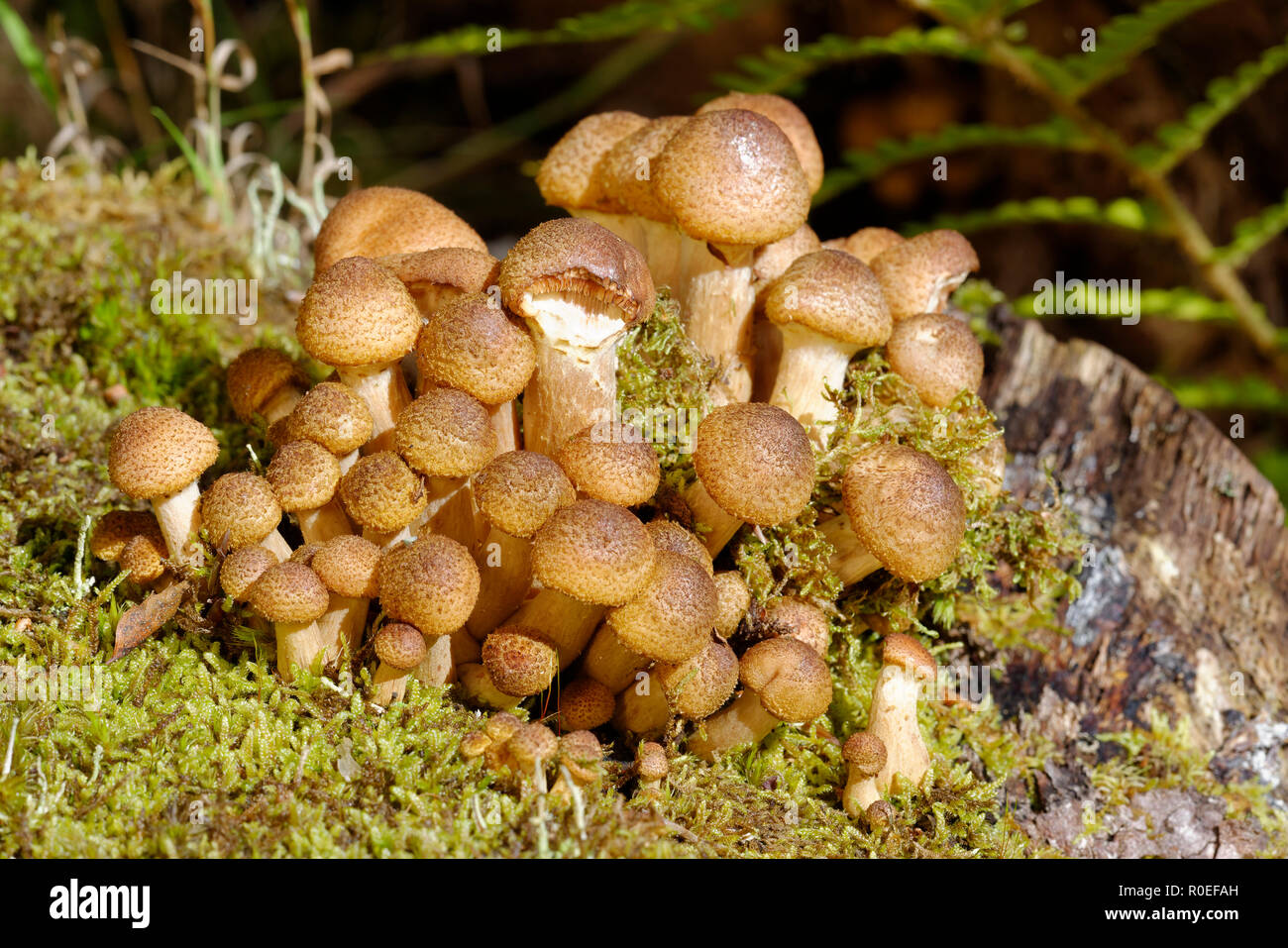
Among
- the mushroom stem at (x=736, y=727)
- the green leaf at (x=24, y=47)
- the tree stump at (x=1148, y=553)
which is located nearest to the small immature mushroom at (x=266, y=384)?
the mushroom stem at (x=736, y=727)

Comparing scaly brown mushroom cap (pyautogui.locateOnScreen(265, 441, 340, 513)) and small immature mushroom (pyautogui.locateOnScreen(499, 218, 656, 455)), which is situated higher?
small immature mushroom (pyautogui.locateOnScreen(499, 218, 656, 455))

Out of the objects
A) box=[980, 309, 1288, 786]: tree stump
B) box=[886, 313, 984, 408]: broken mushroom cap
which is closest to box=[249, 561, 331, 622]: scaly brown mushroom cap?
box=[886, 313, 984, 408]: broken mushroom cap

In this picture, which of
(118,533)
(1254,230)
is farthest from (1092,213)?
(118,533)

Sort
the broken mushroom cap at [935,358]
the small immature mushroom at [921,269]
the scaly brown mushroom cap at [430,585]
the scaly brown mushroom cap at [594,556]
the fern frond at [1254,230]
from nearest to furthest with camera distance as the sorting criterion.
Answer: the scaly brown mushroom cap at [594,556], the scaly brown mushroom cap at [430,585], the broken mushroom cap at [935,358], the small immature mushroom at [921,269], the fern frond at [1254,230]

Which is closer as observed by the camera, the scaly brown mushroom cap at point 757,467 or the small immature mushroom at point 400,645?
the small immature mushroom at point 400,645

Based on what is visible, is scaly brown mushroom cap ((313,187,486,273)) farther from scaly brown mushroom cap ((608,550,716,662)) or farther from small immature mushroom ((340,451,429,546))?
scaly brown mushroom cap ((608,550,716,662))

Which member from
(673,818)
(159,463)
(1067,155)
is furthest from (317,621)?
(1067,155)

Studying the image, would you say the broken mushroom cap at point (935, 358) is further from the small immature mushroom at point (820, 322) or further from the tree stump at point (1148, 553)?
the tree stump at point (1148, 553)
